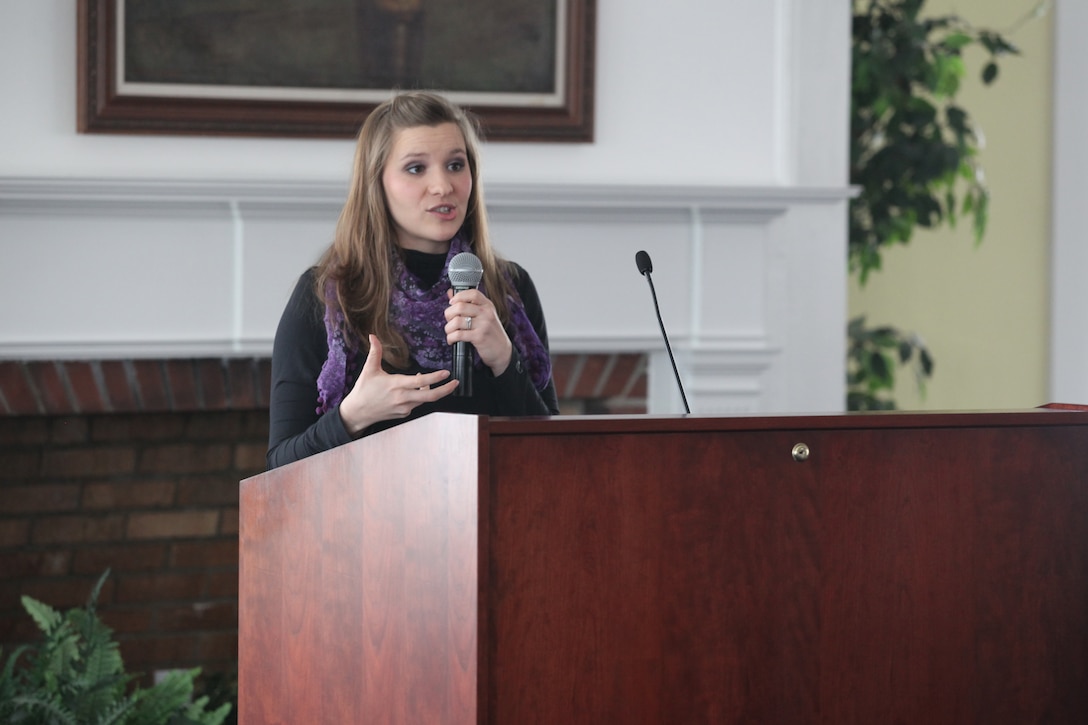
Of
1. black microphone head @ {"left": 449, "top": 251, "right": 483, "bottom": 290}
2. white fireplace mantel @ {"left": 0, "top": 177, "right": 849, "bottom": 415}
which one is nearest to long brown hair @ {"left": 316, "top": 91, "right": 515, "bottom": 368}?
black microphone head @ {"left": 449, "top": 251, "right": 483, "bottom": 290}

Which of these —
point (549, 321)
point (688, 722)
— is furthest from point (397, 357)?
point (549, 321)

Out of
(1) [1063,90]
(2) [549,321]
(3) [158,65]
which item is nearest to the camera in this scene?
(3) [158,65]

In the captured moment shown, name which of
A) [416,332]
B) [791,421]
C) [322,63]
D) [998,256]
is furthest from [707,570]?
[998,256]

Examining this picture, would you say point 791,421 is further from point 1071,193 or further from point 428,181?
point 1071,193

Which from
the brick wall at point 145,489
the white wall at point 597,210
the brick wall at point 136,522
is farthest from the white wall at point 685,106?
the brick wall at point 136,522

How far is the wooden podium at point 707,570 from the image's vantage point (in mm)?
997

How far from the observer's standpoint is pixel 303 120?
272 cm

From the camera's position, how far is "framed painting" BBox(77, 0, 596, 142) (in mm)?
2643

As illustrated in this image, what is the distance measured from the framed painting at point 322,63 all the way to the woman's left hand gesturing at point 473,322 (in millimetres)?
1495

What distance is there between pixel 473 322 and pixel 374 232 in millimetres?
395

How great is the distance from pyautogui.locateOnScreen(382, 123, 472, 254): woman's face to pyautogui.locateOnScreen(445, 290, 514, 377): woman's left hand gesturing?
1.00 feet

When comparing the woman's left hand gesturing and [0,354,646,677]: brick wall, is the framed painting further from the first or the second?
the woman's left hand gesturing

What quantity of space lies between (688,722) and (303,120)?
200 centimetres

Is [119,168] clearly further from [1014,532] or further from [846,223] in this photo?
[1014,532]
